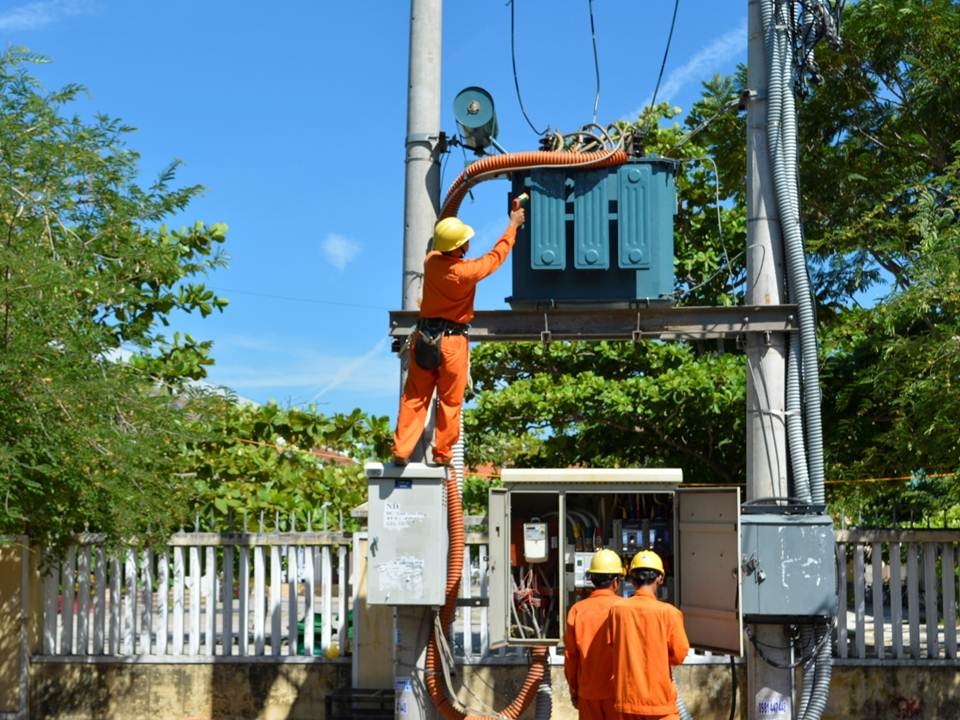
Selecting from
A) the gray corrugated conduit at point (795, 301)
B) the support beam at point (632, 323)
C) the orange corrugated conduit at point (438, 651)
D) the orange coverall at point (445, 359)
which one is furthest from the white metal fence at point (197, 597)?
the gray corrugated conduit at point (795, 301)

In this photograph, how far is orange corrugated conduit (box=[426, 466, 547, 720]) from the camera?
853cm

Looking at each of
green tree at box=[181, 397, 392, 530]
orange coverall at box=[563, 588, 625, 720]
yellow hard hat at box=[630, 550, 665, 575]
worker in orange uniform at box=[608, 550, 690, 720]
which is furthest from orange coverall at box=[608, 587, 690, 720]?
green tree at box=[181, 397, 392, 530]

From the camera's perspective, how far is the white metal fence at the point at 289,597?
1032 centimetres

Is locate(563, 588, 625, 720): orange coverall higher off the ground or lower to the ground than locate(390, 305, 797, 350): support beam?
lower

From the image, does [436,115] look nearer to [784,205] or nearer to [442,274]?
[442,274]

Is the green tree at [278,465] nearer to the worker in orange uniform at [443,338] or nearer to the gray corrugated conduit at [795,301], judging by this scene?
the worker in orange uniform at [443,338]

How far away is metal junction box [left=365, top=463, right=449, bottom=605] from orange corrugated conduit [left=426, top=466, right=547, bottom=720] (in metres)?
0.18

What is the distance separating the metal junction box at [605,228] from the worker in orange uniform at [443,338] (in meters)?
0.51

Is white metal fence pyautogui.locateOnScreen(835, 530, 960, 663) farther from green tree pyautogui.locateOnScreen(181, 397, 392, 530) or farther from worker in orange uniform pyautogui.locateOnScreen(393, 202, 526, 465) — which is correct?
green tree pyautogui.locateOnScreen(181, 397, 392, 530)

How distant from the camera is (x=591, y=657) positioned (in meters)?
7.38

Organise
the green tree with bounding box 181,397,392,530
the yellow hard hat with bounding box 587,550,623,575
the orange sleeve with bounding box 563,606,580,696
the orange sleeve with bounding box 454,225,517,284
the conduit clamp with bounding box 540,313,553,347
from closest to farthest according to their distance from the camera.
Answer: the orange sleeve with bounding box 563,606,580,696 < the yellow hard hat with bounding box 587,550,623,575 < the orange sleeve with bounding box 454,225,517,284 < the conduit clamp with bounding box 540,313,553,347 < the green tree with bounding box 181,397,392,530

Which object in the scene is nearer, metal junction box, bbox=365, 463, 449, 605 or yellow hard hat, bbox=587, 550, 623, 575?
yellow hard hat, bbox=587, 550, 623, 575

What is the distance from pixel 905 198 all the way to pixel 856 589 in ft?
24.1

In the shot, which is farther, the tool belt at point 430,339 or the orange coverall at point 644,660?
the tool belt at point 430,339
